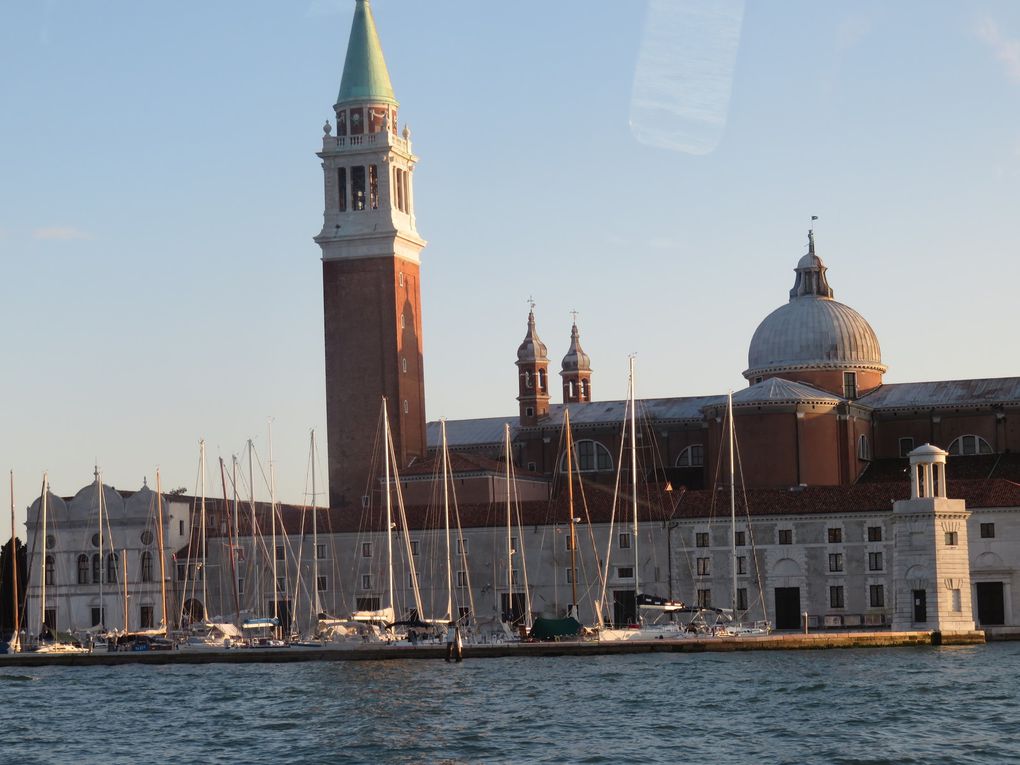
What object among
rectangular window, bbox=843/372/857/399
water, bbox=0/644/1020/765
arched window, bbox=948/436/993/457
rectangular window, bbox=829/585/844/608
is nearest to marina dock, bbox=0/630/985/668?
water, bbox=0/644/1020/765

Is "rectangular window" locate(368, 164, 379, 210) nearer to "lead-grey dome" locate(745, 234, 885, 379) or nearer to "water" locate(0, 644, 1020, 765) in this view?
"lead-grey dome" locate(745, 234, 885, 379)

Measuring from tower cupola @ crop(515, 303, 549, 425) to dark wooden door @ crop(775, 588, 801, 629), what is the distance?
18.2 metres

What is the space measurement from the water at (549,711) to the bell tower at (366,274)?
18166 millimetres

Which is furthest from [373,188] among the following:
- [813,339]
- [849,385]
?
[849,385]

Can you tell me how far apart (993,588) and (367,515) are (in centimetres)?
2028

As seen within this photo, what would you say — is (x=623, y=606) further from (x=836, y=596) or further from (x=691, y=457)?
(x=691, y=457)

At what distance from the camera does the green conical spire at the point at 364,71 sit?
237ft

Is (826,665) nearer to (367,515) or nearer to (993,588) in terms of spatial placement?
(993,588)

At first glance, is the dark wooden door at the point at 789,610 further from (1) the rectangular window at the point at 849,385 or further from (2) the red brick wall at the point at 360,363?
(2) the red brick wall at the point at 360,363

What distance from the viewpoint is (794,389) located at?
67.8 metres

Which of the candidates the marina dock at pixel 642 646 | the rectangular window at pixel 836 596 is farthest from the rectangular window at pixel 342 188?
the rectangular window at pixel 836 596

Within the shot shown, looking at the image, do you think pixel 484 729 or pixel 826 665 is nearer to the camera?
pixel 484 729

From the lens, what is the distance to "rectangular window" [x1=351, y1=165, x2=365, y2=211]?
7194cm

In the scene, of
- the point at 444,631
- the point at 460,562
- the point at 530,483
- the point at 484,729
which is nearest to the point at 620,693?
the point at 484,729
